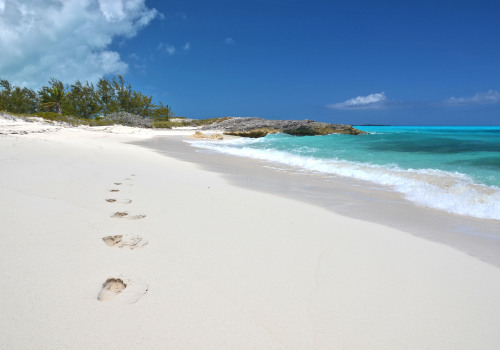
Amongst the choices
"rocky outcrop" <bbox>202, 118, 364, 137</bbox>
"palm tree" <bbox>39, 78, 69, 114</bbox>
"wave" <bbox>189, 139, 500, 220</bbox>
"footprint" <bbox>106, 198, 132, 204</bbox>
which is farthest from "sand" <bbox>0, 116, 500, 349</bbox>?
"palm tree" <bbox>39, 78, 69, 114</bbox>

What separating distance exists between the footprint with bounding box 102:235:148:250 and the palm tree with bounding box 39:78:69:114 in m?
37.4

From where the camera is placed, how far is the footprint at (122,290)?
53.3 inches

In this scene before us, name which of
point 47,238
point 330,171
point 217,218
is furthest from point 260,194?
point 330,171

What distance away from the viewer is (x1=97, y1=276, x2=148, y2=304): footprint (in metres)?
1.35

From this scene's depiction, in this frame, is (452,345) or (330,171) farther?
(330,171)

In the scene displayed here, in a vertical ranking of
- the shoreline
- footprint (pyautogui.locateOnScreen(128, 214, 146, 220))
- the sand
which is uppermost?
footprint (pyautogui.locateOnScreen(128, 214, 146, 220))

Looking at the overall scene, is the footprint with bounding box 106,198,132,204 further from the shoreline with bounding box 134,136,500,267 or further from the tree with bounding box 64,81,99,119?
the tree with bounding box 64,81,99,119

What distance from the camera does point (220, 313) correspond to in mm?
1308

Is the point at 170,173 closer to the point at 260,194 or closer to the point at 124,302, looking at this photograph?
the point at 260,194

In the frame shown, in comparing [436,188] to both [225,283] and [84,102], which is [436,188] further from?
[84,102]

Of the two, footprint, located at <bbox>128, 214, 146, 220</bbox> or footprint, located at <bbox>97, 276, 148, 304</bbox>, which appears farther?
footprint, located at <bbox>128, 214, 146, 220</bbox>

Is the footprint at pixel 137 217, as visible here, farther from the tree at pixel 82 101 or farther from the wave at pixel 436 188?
the tree at pixel 82 101

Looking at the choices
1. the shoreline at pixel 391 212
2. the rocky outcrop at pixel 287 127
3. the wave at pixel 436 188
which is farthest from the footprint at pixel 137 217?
the rocky outcrop at pixel 287 127

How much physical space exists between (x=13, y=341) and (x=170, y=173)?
4.12m
